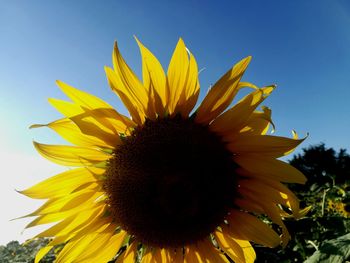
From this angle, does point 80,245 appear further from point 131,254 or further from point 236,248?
point 236,248

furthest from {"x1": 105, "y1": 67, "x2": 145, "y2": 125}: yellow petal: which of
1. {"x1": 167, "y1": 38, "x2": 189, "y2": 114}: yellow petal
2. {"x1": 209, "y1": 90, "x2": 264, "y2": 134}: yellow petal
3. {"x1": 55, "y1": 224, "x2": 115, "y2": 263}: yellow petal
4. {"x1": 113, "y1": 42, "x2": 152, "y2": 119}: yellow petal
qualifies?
{"x1": 55, "y1": 224, "x2": 115, "y2": 263}: yellow petal

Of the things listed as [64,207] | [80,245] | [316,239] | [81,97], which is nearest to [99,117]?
[81,97]

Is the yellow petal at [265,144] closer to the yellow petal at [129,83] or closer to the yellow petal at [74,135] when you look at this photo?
the yellow petal at [129,83]

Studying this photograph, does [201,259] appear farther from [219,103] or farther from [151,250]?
[219,103]

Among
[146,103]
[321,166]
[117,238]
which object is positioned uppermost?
[146,103]

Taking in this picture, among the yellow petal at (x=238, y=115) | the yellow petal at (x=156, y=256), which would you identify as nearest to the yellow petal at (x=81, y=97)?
the yellow petal at (x=238, y=115)

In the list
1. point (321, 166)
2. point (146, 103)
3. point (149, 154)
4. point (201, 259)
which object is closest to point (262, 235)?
point (201, 259)

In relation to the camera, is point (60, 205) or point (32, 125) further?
point (60, 205)
